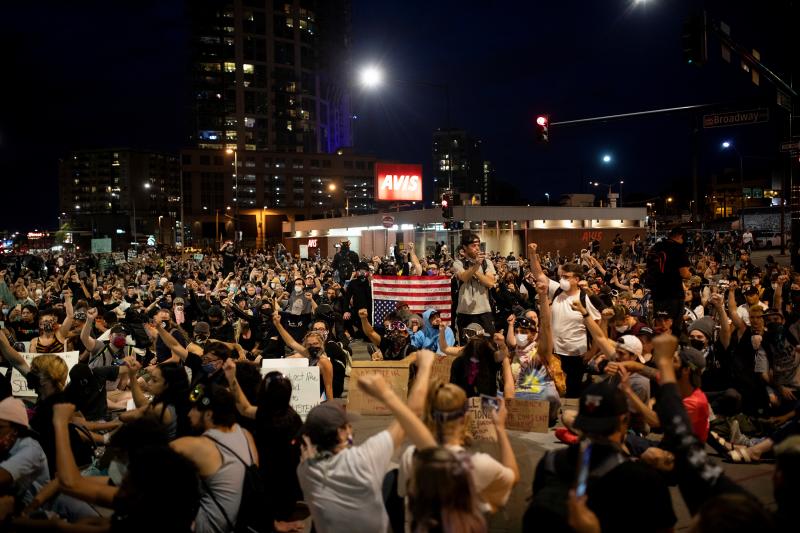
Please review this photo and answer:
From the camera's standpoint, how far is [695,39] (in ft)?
38.6

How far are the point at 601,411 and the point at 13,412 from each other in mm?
4095

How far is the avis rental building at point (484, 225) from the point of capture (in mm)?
34969

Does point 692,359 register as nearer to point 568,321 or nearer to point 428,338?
point 568,321

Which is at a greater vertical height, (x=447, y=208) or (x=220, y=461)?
(x=447, y=208)

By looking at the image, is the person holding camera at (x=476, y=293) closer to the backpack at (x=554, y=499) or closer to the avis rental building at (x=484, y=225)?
the backpack at (x=554, y=499)

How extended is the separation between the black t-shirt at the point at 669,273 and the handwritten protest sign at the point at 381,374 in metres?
3.80

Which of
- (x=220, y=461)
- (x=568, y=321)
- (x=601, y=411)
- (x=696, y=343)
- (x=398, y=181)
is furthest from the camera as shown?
(x=398, y=181)

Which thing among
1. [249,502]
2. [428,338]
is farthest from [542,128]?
[249,502]

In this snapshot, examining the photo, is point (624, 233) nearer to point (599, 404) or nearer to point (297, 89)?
point (599, 404)

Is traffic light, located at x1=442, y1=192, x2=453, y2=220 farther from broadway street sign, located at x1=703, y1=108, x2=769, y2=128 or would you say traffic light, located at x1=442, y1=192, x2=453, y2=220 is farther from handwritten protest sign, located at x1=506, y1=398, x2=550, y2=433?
handwritten protest sign, located at x1=506, y1=398, x2=550, y2=433

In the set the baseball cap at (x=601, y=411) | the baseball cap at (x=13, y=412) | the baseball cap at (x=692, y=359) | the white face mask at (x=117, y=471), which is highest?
the baseball cap at (x=601, y=411)

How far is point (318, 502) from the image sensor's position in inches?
137

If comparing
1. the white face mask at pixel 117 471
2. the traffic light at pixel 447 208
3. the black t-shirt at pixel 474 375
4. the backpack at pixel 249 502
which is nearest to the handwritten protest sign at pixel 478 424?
the black t-shirt at pixel 474 375

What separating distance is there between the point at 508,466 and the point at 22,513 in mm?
3401
